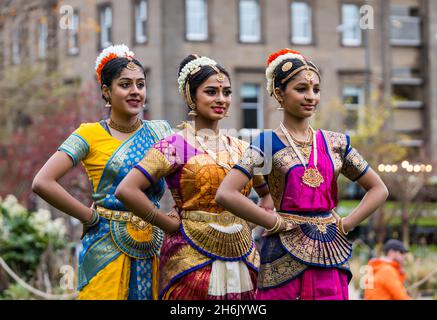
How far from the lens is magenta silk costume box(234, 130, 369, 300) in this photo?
5012mm

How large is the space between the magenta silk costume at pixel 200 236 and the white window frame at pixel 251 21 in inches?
924

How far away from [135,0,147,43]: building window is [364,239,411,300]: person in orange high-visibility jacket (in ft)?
61.3

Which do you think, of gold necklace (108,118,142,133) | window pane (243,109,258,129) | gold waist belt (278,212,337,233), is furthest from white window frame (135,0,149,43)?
gold waist belt (278,212,337,233)

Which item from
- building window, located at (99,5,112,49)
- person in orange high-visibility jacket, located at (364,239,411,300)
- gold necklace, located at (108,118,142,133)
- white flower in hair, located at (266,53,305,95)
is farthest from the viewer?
building window, located at (99,5,112,49)

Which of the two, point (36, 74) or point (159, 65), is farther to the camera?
point (159, 65)

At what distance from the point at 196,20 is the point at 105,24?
8.85ft

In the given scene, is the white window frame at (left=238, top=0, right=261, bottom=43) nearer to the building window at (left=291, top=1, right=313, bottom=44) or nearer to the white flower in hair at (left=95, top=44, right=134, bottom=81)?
the building window at (left=291, top=1, right=313, bottom=44)

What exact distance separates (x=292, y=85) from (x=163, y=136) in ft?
3.35

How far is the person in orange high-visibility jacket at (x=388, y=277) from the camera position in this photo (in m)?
8.81

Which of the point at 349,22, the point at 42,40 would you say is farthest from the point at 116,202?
the point at 349,22

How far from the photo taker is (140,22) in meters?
27.4

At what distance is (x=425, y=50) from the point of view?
3138cm
